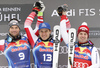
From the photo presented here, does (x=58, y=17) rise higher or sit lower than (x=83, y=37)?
higher


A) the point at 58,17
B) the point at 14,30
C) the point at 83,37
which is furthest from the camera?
the point at 58,17

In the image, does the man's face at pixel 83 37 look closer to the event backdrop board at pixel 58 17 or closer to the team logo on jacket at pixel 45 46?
the team logo on jacket at pixel 45 46

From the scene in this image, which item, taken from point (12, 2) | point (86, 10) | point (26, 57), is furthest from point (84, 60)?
point (12, 2)

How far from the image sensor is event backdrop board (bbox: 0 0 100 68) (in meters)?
3.13

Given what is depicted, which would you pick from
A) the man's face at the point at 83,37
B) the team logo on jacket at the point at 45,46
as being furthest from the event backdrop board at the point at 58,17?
the man's face at the point at 83,37

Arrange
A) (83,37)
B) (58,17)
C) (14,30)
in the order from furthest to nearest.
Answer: (58,17) < (14,30) < (83,37)

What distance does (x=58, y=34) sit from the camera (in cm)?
266

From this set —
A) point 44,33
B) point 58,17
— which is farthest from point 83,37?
point 58,17

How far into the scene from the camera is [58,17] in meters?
3.18

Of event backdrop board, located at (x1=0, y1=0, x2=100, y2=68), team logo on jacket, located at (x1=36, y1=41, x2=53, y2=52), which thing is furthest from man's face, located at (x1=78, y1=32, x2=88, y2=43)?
event backdrop board, located at (x1=0, y1=0, x2=100, y2=68)

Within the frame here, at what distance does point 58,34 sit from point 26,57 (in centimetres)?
68

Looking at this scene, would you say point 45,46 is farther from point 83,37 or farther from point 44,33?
point 83,37

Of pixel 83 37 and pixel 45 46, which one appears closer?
pixel 83 37

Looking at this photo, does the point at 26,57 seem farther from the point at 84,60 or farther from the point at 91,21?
the point at 91,21
